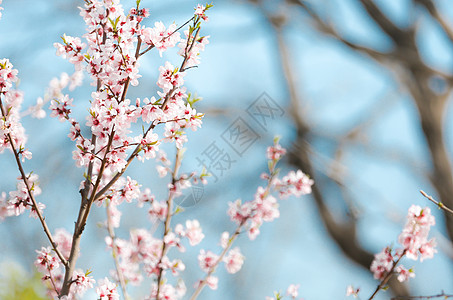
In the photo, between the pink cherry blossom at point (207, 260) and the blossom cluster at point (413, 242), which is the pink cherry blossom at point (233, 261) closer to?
the pink cherry blossom at point (207, 260)

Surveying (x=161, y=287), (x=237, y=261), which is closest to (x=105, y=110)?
(x=161, y=287)

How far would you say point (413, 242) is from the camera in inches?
66.6

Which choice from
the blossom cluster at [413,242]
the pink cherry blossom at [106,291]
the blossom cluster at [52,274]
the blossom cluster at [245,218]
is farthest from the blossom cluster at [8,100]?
the blossom cluster at [413,242]

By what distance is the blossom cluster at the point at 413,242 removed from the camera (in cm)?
169

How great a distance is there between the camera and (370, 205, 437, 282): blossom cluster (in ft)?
5.53

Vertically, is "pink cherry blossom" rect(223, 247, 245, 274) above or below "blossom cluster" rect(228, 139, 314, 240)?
below

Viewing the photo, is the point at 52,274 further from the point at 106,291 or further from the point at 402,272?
the point at 402,272

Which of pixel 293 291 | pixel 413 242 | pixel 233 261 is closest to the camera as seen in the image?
pixel 413 242

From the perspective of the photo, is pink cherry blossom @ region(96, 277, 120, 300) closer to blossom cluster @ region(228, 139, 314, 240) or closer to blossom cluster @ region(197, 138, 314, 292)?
blossom cluster @ region(197, 138, 314, 292)

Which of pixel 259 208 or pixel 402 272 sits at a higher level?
pixel 259 208

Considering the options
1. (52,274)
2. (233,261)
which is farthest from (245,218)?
(52,274)

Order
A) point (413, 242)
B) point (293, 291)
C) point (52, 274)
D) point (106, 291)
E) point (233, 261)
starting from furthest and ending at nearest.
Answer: point (233, 261)
point (293, 291)
point (413, 242)
point (52, 274)
point (106, 291)

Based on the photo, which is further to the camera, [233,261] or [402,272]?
[233,261]

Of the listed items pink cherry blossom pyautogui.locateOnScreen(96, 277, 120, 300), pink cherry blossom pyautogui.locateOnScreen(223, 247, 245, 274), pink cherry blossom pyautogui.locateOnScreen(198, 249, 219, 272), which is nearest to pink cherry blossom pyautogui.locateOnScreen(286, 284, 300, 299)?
pink cherry blossom pyautogui.locateOnScreen(223, 247, 245, 274)
